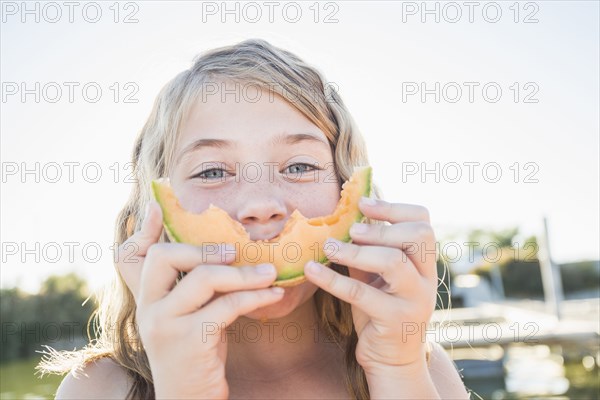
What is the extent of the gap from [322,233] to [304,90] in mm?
677

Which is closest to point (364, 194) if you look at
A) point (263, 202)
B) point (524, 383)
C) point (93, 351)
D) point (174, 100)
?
point (263, 202)

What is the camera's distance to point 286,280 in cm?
152

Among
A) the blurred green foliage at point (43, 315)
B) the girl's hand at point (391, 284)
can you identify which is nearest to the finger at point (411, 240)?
the girl's hand at point (391, 284)

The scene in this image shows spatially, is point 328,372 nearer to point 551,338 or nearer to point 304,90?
point 304,90

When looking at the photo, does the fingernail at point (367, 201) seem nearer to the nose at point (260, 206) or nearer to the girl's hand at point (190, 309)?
the nose at point (260, 206)

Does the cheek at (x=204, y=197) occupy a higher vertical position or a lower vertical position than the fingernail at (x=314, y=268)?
higher

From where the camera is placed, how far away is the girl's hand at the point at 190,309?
1.40m

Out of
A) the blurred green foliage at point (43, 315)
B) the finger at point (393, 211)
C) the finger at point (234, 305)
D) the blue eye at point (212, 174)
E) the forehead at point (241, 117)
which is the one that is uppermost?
the forehead at point (241, 117)

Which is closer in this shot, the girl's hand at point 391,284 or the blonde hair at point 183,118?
the girl's hand at point 391,284

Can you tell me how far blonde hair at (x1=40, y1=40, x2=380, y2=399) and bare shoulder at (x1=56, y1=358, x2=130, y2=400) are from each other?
27 millimetres

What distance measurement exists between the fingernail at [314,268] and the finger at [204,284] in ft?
0.39

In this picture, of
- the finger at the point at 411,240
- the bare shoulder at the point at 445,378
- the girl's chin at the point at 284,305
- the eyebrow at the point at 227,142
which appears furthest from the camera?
Result: the bare shoulder at the point at 445,378

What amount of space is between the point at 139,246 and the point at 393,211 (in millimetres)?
684

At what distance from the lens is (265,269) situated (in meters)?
1.45
